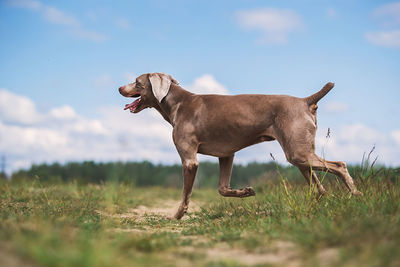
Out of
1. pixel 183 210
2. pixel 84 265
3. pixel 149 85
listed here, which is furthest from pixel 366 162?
pixel 84 265

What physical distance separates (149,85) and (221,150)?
162 centimetres

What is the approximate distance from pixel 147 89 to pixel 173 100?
495 mm

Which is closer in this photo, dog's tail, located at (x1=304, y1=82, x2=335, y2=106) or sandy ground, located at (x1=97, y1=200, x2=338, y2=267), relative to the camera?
sandy ground, located at (x1=97, y1=200, x2=338, y2=267)

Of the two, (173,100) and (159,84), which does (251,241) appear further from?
(159,84)

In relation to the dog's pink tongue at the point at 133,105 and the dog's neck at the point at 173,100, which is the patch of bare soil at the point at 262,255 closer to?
the dog's neck at the point at 173,100

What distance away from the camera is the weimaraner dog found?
4.83 meters

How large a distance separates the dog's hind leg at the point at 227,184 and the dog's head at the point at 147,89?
1395mm

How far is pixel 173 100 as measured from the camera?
234 inches

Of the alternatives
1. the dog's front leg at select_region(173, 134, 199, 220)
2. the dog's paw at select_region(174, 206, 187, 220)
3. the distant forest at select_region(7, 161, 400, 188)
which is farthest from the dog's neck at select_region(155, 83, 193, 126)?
the distant forest at select_region(7, 161, 400, 188)

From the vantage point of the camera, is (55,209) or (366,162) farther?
(55,209)

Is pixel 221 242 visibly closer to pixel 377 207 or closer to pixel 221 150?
pixel 377 207

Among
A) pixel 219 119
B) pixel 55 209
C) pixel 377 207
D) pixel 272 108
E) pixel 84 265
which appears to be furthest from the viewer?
pixel 55 209

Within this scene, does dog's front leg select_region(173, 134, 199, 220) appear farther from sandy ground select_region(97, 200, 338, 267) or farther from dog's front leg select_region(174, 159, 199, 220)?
sandy ground select_region(97, 200, 338, 267)

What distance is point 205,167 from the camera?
15578 mm
